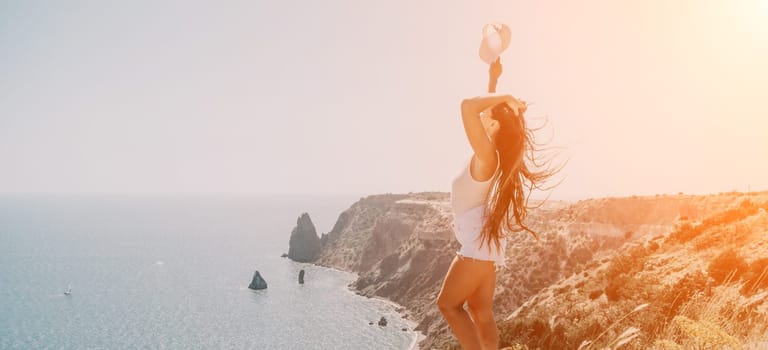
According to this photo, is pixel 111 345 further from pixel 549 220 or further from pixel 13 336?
pixel 549 220

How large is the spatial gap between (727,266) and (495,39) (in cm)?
1069

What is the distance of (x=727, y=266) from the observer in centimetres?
1070

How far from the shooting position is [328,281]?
10331cm

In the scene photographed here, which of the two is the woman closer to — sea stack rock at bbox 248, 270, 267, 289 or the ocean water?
the ocean water

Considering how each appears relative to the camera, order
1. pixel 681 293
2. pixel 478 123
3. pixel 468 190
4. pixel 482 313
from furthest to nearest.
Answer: pixel 681 293, pixel 482 313, pixel 468 190, pixel 478 123

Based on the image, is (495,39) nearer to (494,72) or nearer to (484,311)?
(494,72)

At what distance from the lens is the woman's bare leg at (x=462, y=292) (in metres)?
3.25

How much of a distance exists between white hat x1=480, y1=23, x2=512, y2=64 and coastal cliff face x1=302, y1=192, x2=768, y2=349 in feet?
24.5

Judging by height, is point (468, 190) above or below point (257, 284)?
above

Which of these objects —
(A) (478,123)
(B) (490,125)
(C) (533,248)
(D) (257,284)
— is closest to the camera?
(A) (478,123)

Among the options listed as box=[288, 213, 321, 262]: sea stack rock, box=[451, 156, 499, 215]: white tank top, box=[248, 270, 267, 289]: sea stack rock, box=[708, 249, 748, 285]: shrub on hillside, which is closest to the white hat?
box=[451, 156, 499, 215]: white tank top

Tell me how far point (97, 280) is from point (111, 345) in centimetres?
5491

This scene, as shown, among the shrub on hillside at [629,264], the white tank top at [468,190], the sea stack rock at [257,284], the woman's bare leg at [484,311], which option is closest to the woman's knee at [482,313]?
the woman's bare leg at [484,311]

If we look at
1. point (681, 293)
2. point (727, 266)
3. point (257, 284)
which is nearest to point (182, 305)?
point (257, 284)
